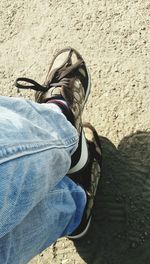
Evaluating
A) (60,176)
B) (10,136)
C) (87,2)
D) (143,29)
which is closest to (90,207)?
(60,176)

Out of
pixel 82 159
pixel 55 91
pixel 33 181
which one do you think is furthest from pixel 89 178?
pixel 33 181

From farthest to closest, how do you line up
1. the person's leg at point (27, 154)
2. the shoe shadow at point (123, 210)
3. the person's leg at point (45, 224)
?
the shoe shadow at point (123, 210), the person's leg at point (45, 224), the person's leg at point (27, 154)

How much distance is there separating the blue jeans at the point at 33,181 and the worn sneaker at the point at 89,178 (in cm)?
12

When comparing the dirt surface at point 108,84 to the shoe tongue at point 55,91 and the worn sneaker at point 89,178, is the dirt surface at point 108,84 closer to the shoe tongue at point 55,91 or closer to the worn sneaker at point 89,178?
the worn sneaker at point 89,178

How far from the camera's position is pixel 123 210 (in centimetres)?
136

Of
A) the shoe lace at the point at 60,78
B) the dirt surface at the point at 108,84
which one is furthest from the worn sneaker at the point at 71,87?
the dirt surface at the point at 108,84

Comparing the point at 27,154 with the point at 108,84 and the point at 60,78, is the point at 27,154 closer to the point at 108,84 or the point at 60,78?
the point at 60,78

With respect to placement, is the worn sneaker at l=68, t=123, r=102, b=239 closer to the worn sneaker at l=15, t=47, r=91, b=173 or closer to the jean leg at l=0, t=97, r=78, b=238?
the worn sneaker at l=15, t=47, r=91, b=173

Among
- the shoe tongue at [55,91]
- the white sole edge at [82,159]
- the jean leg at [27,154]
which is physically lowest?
the white sole edge at [82,159]

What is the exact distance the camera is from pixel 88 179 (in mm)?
1371

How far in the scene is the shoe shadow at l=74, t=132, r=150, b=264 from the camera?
132 cm

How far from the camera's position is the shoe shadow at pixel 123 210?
1316 mm

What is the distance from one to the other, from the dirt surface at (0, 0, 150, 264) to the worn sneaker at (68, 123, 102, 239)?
0.15 feet

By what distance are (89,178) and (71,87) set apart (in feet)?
1.01
